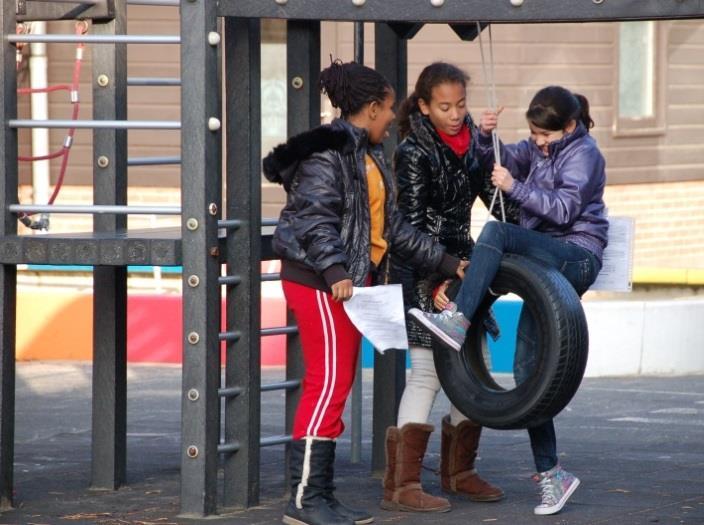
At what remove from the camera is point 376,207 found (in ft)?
20.4

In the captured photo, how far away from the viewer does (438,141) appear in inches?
258

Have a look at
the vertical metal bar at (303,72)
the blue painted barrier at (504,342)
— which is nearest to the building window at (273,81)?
the blue painted barrier at (504,342)

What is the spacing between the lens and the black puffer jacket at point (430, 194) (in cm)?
651

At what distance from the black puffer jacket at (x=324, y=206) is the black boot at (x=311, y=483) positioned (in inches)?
24.1

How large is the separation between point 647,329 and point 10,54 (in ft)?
20.0

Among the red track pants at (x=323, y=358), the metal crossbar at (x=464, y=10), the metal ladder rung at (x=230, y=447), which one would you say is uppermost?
the metal crossbar at (x=464, y=10)

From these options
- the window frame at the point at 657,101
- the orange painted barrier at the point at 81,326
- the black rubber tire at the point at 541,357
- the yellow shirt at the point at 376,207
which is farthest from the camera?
the window frame at the point at 657,101

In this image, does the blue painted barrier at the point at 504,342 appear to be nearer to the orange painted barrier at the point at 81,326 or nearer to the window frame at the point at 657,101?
the orange painted barrier at the point at 81,326

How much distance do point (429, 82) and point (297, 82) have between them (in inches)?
21.3

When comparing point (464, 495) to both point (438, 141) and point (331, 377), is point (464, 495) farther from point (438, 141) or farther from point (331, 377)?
point (438, 141)

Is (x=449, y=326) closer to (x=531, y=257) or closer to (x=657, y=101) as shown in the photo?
(x=531, y=257)

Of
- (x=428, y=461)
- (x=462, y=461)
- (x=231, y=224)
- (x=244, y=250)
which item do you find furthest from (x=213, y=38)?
(x=428, y=461)

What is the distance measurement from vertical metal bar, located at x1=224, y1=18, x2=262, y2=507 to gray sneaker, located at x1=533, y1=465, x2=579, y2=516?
1.15 metres

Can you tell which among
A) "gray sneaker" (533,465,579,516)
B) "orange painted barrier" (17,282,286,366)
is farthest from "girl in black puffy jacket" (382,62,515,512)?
"orange painted barrier" (17,282,286,366)
